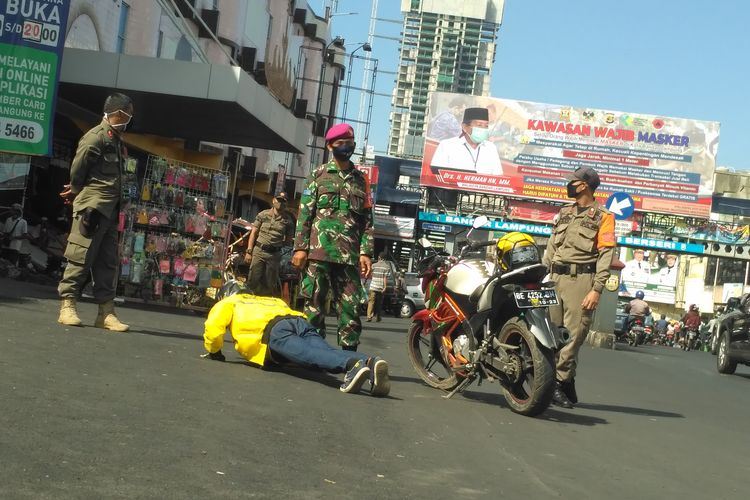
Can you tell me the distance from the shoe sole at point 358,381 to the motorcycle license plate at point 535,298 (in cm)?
114

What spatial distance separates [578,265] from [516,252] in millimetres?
1283

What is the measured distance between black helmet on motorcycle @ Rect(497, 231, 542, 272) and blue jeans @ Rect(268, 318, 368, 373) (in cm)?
124

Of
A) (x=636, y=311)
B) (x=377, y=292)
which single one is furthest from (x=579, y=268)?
(x=636, y=311)

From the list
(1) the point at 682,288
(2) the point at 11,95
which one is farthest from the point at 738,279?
(2) the point at 11,95

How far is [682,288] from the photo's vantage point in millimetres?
76750

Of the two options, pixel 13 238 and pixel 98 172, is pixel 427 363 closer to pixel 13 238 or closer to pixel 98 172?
pixel 98 172

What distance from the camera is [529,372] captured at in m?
7.53

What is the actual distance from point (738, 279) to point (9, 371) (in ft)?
234

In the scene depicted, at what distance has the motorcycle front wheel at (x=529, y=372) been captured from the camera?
729 cm

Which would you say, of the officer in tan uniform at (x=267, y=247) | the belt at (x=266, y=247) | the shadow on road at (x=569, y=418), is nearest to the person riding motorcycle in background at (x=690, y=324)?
the officer in tan uniform at (x=267, y=247)

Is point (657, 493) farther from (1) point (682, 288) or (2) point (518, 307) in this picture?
(1) point (682, 288)

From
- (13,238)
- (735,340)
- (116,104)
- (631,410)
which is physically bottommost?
(631,410)

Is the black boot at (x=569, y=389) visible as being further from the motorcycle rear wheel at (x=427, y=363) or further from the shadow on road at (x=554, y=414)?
the motorcycle rear wheel at (x=427, y=363)

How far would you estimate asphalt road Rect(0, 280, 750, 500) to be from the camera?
4344mm
